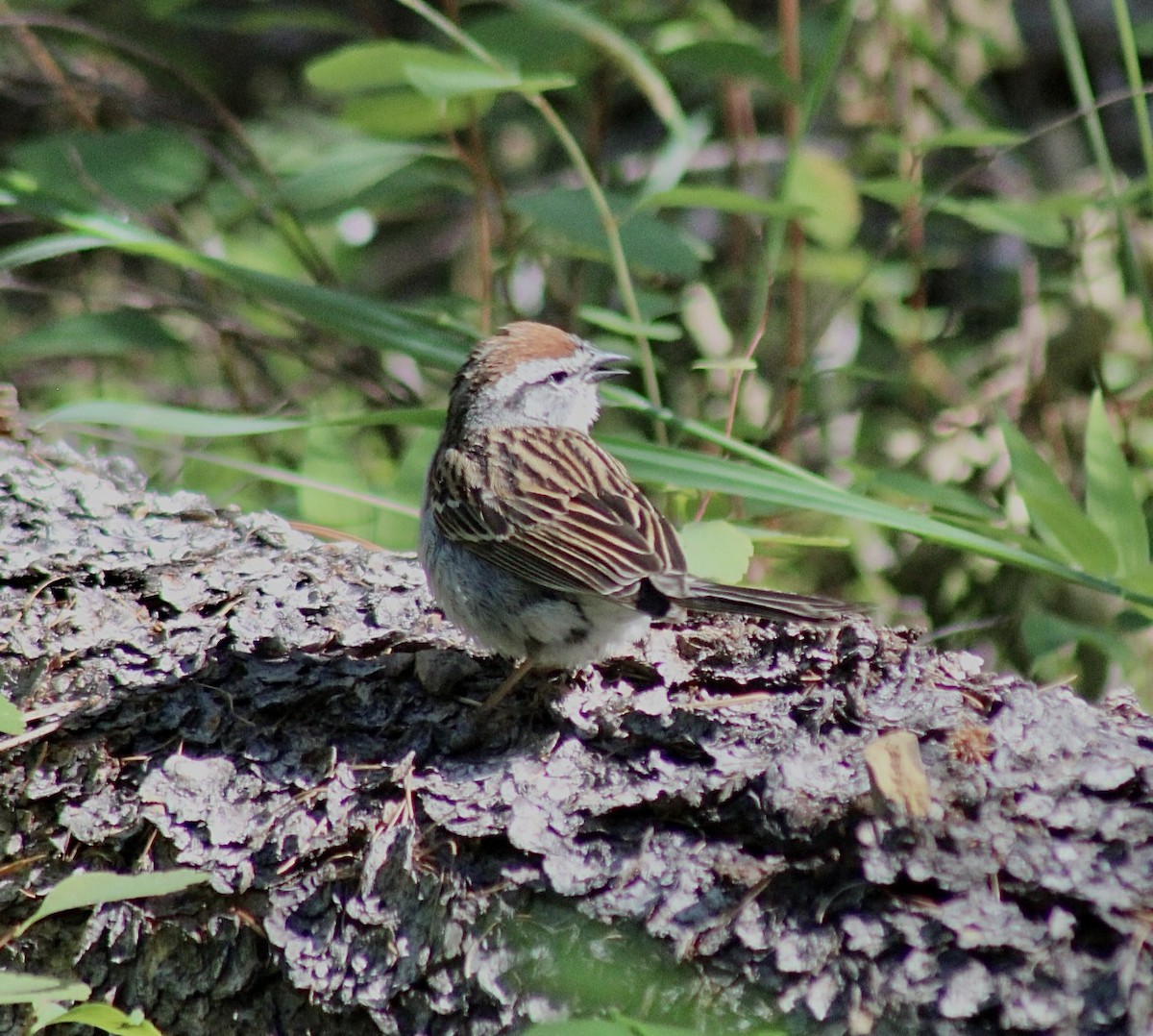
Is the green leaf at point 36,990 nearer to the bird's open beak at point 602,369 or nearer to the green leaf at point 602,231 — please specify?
the bird's open beak at point 602,369

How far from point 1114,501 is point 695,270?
1424mm

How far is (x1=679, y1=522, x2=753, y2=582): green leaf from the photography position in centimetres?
283

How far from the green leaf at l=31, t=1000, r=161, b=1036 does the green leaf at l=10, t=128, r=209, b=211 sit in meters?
3.03

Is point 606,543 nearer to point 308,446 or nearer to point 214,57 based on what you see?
point 308,446

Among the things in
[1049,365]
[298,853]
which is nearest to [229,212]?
[1049,365]

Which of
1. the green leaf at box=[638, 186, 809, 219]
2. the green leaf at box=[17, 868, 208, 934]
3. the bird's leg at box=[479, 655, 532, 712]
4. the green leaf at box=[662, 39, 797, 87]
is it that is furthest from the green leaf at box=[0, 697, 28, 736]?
the green leaf at box=[662, 39, 797, 87]

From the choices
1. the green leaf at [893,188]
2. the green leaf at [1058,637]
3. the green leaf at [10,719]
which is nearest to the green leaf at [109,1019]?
the green leaf at [10,719]

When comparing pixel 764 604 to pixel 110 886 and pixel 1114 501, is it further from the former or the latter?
pixel 110 886

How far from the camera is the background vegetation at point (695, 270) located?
11.2 ft

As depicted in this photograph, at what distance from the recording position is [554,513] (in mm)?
3098

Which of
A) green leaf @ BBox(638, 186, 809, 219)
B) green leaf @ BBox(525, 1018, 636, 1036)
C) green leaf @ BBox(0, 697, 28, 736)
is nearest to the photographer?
green leaf @ BBox(525, 1018, 636, 1036)

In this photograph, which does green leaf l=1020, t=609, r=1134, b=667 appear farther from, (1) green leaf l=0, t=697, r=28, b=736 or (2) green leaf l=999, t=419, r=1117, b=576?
(1) green leaf l=0, t=697, r=28, b=736

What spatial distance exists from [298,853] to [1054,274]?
3914 millimetres

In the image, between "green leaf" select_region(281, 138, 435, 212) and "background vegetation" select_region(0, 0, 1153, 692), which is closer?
"background vegetation" select_region(0, 0, 1153, 692)
